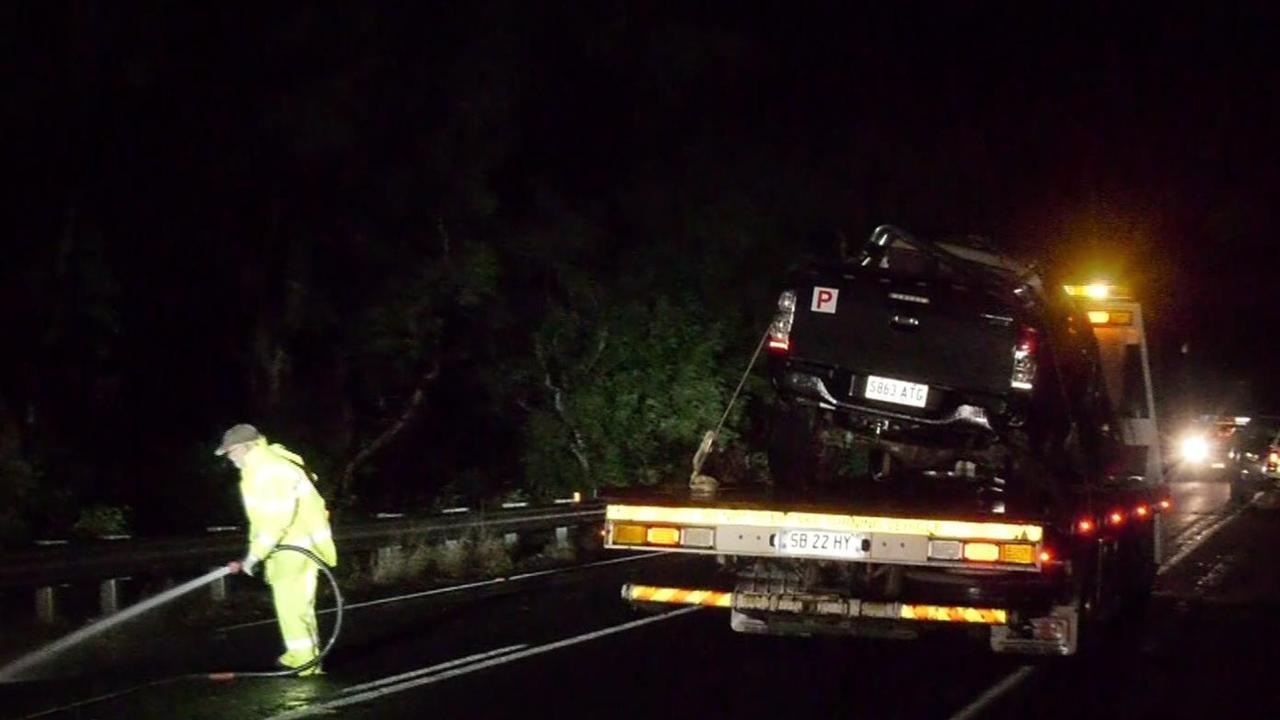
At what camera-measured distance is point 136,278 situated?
2173cm

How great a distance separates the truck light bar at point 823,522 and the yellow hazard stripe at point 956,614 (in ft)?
1.56

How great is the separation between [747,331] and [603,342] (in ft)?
9.01

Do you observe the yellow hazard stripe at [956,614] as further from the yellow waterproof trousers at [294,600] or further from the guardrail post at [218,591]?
the guardrail post at [218,591]

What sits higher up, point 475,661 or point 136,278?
point 136,278

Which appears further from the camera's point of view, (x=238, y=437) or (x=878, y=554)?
(x=878, y=554)

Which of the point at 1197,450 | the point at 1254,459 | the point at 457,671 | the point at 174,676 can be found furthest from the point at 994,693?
the point at 1197,450

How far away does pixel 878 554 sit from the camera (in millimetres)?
10969

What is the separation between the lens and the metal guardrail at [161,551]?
12555mm

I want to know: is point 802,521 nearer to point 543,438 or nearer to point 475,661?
point 475,661

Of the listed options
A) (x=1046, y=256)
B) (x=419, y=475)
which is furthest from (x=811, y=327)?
(x=419, y=475)

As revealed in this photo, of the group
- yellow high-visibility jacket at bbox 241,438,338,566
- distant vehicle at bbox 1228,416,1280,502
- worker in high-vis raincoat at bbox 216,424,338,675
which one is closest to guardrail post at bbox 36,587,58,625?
worker in high-vis raincoat at bbox 216,424,338,675

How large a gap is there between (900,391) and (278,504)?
4.33 meters

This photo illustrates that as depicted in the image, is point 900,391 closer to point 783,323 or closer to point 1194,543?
point 783,323

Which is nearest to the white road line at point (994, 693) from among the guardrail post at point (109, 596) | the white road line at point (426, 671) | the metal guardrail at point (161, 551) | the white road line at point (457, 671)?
the white road line at point (457, 671)
